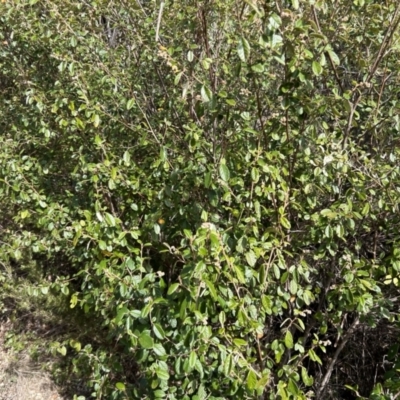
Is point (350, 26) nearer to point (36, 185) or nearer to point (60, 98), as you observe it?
point (60, 98)

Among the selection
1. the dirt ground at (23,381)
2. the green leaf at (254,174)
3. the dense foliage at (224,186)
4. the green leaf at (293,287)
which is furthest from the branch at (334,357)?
the dirt ground at (23,381)

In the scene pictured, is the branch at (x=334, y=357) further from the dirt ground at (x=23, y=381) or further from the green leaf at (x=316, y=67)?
the dirt ground at (x=23, y=381)

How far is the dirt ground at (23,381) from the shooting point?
3.27 metres

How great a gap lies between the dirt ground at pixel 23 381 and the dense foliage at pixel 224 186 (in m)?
0.87

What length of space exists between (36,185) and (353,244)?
1.70 metres

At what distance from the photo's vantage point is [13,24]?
8.65ft

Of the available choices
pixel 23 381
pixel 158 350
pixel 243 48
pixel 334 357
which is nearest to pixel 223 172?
pixel 243 48

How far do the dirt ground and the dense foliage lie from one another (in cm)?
87

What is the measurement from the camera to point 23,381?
3.35 m

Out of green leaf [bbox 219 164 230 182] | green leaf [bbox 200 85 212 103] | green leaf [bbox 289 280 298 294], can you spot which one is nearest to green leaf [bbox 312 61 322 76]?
green leaf [bbox 200 85 212 103]

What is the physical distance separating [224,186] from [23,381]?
8.25 feet

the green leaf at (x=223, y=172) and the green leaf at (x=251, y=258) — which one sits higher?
the green leaf at (x=223, y=172)

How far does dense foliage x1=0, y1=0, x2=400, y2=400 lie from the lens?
5.44 ft

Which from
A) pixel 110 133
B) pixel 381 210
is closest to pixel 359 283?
pixel 381 210
